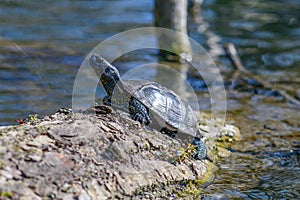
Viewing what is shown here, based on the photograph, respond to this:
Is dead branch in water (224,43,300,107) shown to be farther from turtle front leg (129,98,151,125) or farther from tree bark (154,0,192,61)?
turtle front leg (129,98,151,125)

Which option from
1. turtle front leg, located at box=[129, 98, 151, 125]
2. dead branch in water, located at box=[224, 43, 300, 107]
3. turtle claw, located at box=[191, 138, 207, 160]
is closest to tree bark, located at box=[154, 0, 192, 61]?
dead branch in water, located at box=[224, 43, 300, 107]

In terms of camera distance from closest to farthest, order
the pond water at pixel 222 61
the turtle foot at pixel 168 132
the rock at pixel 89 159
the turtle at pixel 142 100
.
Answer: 1. the rock at pixel 89 159
2. the turtle at pixel 142 100
3. the turtle foot at pixel 168 132
4. the pond water at pixel 222 61

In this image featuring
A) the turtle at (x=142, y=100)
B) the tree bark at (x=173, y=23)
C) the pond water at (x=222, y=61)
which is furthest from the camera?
the tree bark at (x=173, y=23)

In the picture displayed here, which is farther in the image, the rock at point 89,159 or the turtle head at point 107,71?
the turtle head at point 107,71

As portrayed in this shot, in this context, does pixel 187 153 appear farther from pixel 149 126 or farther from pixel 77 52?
pixel 77 52

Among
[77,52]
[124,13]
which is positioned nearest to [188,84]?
[77,52]

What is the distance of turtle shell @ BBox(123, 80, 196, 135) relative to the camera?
493cm

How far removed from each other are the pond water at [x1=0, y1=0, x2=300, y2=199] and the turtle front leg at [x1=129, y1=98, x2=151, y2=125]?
0.85 m

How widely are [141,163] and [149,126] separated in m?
0.69

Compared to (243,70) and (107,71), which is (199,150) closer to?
(107,71)

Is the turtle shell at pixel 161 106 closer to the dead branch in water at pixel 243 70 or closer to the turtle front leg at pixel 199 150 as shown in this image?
the turtle front leg at pixel 199 150

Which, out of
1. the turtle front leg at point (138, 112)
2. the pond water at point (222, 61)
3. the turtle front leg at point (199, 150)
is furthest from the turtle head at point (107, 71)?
the pond water at point (222, 61)

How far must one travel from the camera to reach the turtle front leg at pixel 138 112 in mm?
4752

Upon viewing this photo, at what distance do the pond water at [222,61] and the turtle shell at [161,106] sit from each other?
25.8 inches
